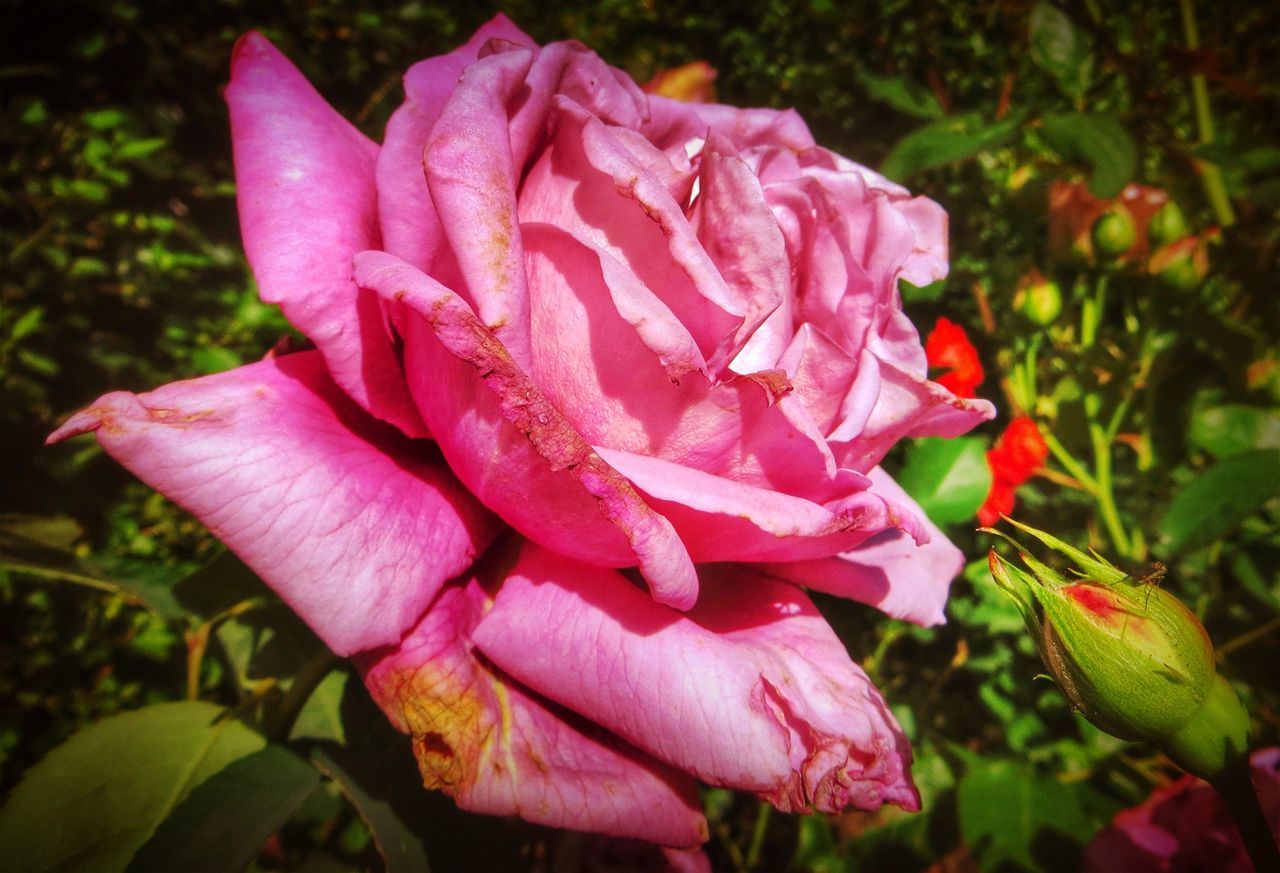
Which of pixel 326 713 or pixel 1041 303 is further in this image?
pixel 1041 303

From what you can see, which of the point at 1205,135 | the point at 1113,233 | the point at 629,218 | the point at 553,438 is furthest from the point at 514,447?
the point at 1205,135

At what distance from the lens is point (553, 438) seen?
32 centimetres

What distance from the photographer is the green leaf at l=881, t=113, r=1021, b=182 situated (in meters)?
0.77

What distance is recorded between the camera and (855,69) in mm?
1237

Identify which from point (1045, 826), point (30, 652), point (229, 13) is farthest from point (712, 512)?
point (229, 13)

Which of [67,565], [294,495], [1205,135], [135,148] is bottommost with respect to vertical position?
[67,565]

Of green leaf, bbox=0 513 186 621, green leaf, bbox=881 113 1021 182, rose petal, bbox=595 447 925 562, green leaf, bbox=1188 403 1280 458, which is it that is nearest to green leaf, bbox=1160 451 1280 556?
green leaf, bbox=1188 403 1280 458

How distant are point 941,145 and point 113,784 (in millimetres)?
888

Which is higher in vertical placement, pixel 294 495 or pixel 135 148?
pixel 294 495

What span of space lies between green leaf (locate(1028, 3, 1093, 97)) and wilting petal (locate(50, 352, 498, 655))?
0.91 meters

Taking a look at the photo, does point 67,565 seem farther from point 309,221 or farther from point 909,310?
point 909,310

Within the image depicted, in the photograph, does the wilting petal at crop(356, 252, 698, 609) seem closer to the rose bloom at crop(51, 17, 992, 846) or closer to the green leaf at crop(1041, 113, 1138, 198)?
the rose bloom at crop(51, 17, 992, 846)

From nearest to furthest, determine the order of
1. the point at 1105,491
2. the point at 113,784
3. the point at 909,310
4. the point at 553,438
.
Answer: the point at 553,438 → the point at 113,784 → the point at 1105,491 → the point at 909,310

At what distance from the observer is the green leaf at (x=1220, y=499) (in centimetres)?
71
